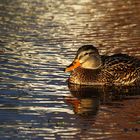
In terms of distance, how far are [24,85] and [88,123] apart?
10.5ft

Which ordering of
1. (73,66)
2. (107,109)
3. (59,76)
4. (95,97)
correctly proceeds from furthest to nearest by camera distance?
1. (59,76)
2. (73,66)
3. (95,97)
4. (107,109)

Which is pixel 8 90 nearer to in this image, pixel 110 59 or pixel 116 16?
pixel 110 59

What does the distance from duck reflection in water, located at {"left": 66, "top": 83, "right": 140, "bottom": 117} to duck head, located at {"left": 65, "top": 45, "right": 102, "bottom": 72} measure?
1.92ft

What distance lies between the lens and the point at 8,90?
596 inches

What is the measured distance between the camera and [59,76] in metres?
16.8

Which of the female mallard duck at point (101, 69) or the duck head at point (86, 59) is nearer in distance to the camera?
the female mallard duck at point (101, 69)

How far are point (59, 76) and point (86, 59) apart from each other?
0.72 m

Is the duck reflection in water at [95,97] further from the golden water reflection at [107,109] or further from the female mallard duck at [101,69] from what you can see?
the female mallard duck at [101,69]

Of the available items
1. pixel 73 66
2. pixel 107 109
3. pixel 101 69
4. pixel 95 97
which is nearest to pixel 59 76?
pixel 73 66

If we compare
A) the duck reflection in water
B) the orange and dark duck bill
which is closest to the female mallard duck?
the orange and dark duck bill

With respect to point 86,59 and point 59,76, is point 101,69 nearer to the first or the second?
point 86,59

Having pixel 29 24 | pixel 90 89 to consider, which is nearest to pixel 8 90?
pixel 90 89

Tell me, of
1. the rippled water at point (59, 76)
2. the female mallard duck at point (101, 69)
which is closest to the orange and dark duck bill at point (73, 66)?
the female mallard duck at point (101, 69)

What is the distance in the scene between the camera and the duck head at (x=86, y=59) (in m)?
16.5
